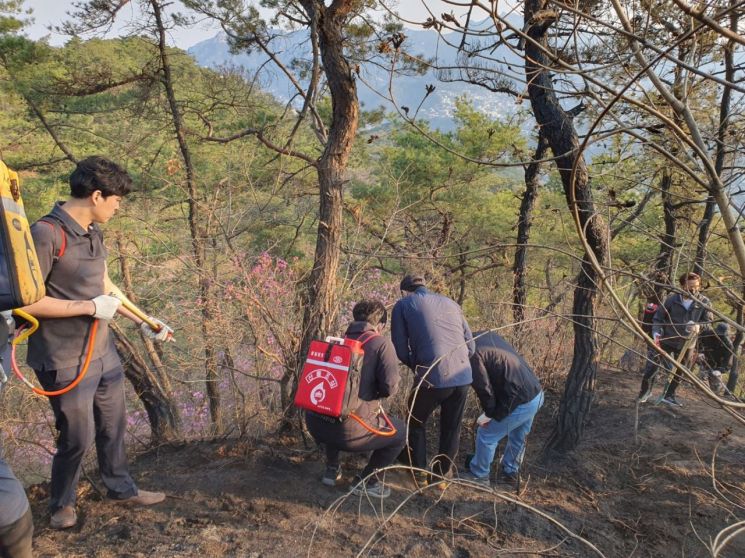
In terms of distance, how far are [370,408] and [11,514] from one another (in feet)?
6.10

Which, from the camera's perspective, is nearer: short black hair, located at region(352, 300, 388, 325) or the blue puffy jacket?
short black hair, located at region(352, 300, 388, 325)

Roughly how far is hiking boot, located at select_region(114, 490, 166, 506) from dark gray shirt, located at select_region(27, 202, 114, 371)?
89 cm

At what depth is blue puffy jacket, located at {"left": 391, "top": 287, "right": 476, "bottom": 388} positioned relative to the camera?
3166mm

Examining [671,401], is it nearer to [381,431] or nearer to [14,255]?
[381,431]

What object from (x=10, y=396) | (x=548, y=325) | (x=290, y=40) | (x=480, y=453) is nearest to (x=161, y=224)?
(x=290, y=40)

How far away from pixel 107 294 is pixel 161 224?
7266mm

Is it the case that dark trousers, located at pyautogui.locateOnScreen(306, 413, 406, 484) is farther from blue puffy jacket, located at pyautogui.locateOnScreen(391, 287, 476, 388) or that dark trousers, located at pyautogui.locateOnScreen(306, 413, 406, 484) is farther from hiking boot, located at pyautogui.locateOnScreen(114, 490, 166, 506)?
hiking boot, located at pyautogui.locateOnScreen(114, 490, 166, 506)

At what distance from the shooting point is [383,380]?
2.94m

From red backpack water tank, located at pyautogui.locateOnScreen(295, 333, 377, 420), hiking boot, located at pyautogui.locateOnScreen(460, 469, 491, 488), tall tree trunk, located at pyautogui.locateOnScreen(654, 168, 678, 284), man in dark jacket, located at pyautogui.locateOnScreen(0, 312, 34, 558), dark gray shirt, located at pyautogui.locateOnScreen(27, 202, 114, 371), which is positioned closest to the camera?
man in dark jacket, located at pyautogui.locateOnScreen(0, 312, 34, 558)

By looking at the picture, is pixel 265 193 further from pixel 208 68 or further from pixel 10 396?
pixel 10 396

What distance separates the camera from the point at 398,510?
8.54 feet

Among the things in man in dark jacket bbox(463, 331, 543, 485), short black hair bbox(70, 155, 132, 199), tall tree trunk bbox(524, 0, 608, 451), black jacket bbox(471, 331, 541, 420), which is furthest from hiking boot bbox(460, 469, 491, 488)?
short black hair bbox(70, 155, 132, 199)

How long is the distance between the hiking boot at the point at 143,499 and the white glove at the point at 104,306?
1093 mm

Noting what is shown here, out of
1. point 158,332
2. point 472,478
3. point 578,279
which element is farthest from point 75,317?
point 578,279
